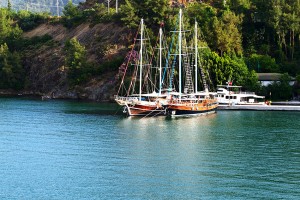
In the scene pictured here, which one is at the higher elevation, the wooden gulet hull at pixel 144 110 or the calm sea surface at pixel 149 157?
the wooden gulet hull at pixel 144 110

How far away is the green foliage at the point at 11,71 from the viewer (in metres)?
116

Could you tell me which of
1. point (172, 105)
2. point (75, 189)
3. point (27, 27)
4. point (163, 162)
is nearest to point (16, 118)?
point (172, 105)

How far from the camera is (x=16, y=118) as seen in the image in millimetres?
74000

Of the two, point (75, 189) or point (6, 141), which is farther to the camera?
point (6, 141)

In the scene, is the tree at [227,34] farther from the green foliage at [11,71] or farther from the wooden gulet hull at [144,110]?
the green foliage at [11,71]

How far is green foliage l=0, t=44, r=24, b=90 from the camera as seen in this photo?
11584 cm

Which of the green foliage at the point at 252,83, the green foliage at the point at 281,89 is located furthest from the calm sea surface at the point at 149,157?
the green foliage at the point at 252,83

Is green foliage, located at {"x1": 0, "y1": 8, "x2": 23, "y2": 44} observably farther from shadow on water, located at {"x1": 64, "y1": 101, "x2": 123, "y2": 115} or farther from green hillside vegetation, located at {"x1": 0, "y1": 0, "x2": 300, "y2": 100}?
shadow on water, located at {"x1": 64, "y1": 101, "x2": 123, "y2": 115}

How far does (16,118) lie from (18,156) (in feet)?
82.1

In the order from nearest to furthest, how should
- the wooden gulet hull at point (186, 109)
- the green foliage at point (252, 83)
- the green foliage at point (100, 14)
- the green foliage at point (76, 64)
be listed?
the wooden gulet hull at point (186, 109) → the green foliage at point (252, 83) → the green foliage at point (76, 64) → the green foliage at point (100, 14)

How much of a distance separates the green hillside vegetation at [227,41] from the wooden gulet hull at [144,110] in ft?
55.8

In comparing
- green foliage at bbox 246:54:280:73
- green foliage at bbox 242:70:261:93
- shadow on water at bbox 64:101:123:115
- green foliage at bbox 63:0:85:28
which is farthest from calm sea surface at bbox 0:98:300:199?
green foliage at bbox 63:0:85:28

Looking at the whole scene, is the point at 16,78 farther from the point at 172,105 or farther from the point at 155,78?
the point at 172,105

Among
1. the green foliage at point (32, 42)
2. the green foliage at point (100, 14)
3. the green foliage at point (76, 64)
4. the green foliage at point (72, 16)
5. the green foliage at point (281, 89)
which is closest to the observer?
the green foliage at point (281, 89)
